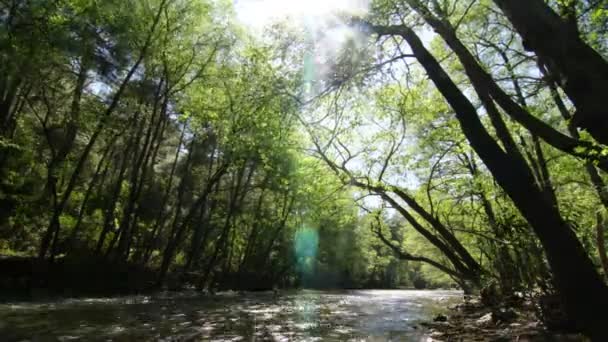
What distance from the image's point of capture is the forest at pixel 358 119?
16.1ft

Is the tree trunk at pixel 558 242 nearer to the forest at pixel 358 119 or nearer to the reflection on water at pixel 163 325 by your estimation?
the forest at pixel 358 119

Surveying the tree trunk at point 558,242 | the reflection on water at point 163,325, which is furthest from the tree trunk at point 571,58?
the reflection on water at point 163,325

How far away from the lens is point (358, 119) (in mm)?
12117

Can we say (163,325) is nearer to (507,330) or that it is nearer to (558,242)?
(507,330)

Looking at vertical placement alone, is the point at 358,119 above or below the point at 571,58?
above

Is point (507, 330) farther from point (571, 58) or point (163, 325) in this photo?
point (163, 325)

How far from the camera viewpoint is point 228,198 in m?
31.2

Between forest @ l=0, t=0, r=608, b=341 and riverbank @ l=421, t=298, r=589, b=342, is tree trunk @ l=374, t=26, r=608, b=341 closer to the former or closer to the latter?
forest @ l=0, t=0, r=608, b=341

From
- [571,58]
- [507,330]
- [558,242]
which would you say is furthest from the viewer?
[507,330]

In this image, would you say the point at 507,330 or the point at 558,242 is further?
the point at 507,330

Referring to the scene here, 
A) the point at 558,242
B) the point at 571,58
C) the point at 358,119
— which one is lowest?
the point at 558,242

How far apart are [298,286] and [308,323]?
31.5 m

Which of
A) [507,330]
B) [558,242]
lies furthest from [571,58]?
[507,330]

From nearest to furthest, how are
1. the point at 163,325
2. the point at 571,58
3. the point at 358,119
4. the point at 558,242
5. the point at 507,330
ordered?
the point at 571,58, the point at 558,242, the point at 507,330, the point at 163,325, the point at 358,119
